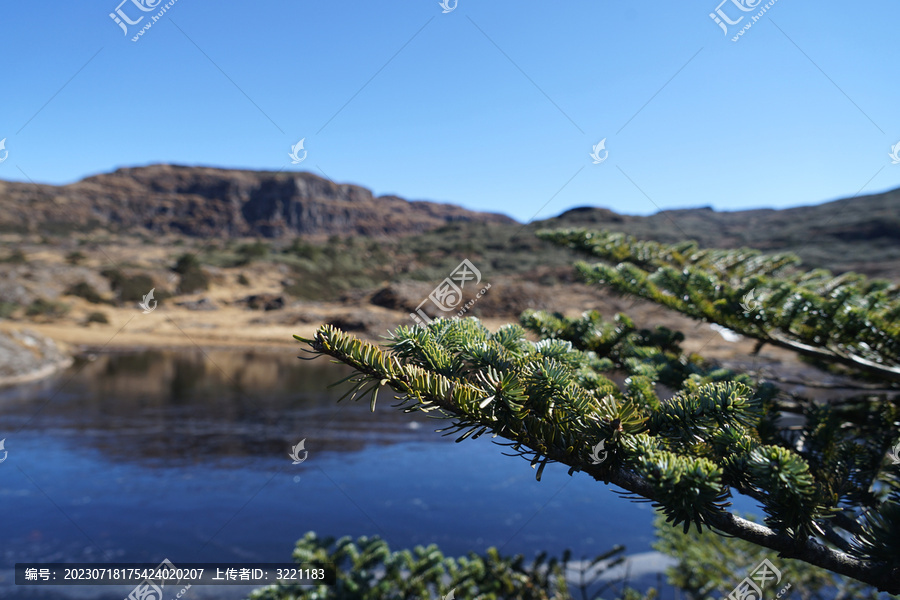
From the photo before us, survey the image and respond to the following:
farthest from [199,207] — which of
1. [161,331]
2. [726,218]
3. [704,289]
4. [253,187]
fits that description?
[704,289]

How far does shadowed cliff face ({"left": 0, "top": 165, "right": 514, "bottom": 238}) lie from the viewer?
91.6 metres

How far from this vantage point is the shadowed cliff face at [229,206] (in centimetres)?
9162

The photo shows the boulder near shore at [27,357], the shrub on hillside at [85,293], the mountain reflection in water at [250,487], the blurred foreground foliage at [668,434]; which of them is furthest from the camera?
the shrub on hillside at [85,293]

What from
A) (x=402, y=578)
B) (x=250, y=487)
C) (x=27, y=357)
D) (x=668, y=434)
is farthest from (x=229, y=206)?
(x=668, y=434)

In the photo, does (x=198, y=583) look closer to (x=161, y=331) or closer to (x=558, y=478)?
(x=558, y=478)

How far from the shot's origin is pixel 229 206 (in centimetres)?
10294

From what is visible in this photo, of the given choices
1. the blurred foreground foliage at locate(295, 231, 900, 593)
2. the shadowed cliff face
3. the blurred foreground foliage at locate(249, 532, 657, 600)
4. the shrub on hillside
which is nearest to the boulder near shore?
the shrub on hillside

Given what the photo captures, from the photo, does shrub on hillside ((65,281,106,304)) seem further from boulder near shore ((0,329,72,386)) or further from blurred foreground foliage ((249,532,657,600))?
blurred foreground foliage ((249,532,657,600))

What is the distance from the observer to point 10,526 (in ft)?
22.7

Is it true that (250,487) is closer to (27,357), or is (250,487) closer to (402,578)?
(402,578)

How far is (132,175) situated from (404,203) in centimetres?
6211

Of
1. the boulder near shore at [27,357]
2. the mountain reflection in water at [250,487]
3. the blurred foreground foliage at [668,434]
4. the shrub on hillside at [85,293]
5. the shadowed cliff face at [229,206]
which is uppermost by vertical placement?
the shadowed cliff face at [229,206]

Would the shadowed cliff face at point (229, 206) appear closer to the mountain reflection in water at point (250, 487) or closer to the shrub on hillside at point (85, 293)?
the shrub on hillside at point (85, 293)

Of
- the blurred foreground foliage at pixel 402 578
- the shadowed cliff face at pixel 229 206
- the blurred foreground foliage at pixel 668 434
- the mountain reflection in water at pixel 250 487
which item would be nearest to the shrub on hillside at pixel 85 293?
the mountain reflection in water at pixel 250 487
